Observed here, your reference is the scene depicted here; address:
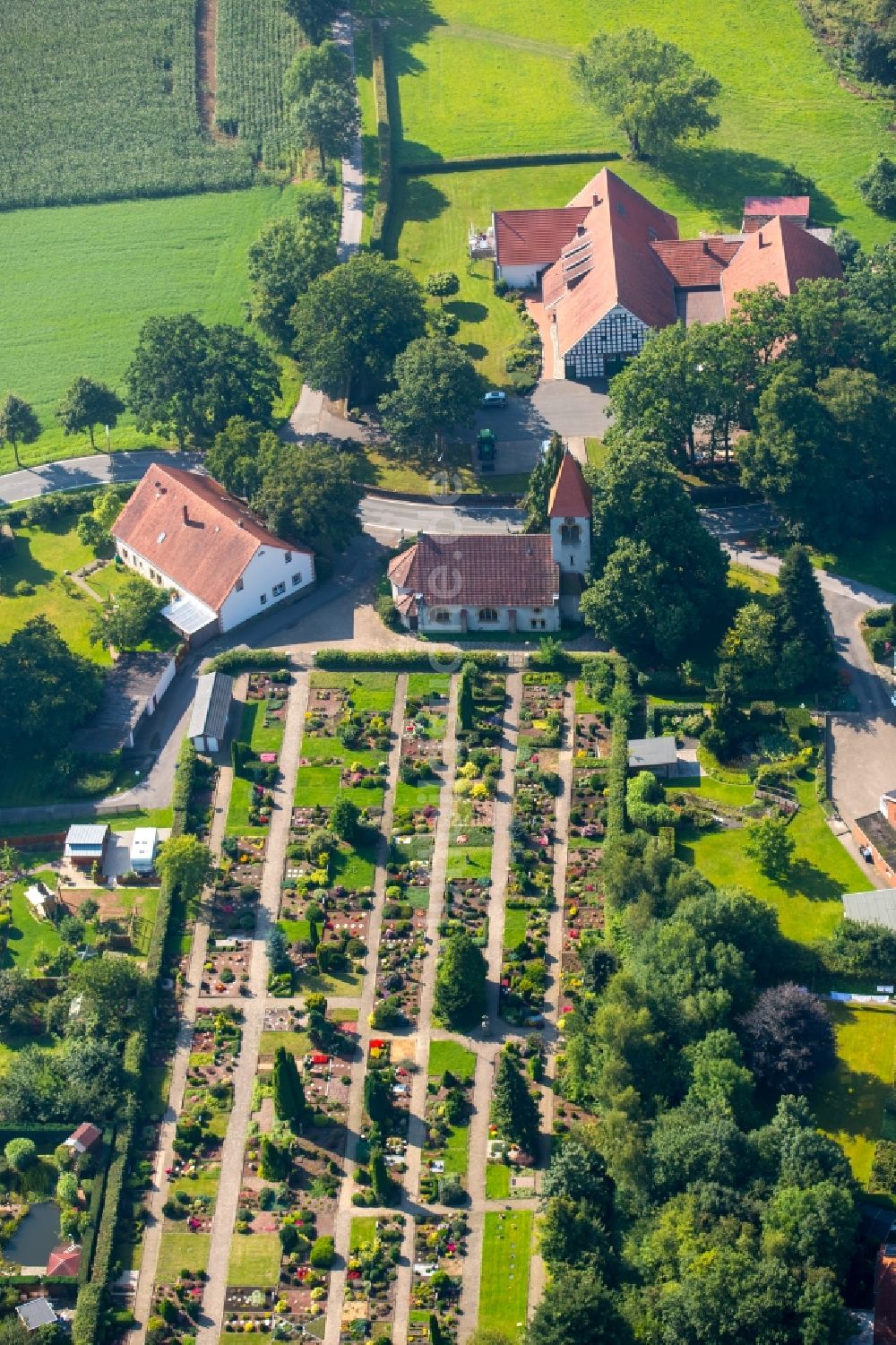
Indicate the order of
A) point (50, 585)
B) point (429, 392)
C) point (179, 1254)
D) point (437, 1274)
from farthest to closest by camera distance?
1. point (429, 392)
2. point (50, 585)
3. point (179, 1254)
4. point (437, 1274)

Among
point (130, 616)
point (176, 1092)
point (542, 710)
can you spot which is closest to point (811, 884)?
point (542, 710)

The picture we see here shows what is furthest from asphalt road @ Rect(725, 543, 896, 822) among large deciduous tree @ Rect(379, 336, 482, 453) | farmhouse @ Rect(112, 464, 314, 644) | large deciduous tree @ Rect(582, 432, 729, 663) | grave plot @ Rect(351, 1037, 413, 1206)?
farmhouse @ Rect(112, 464, 314, 644)

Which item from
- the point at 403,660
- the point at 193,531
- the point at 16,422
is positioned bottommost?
the point at 403,660

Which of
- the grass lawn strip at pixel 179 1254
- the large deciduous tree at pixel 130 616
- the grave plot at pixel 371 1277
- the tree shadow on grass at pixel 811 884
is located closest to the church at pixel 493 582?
the large deciduous tree at pixel 130 616

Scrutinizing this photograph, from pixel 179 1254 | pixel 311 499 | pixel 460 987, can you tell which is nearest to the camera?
pixel 179 1254

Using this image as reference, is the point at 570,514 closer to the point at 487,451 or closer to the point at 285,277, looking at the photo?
the point at 487,451

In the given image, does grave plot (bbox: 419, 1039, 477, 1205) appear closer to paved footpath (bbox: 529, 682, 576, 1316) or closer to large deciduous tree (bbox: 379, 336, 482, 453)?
paved footpath (bbox: 529, 682, 576, 1316)

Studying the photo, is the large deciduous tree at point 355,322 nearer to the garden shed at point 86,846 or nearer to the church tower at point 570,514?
the church tower at point 570,514

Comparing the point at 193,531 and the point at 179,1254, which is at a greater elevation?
the point at 193,531
